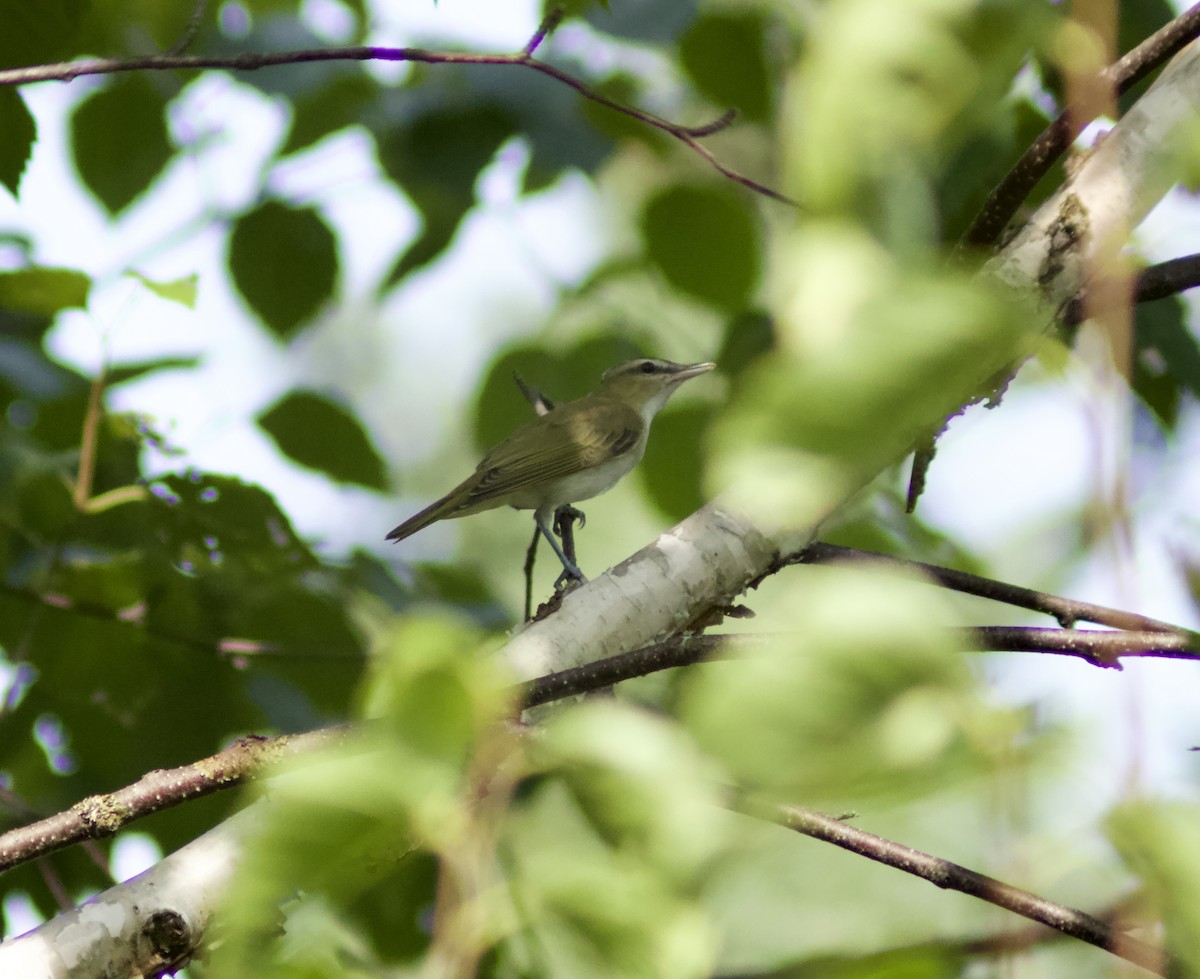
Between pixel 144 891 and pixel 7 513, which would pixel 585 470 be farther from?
pixel 144 891

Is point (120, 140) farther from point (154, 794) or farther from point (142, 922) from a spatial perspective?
point (142, 922)

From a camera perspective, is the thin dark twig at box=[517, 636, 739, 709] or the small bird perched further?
the small bird perched

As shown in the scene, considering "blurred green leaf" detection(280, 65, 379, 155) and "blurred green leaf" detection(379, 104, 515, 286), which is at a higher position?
"blurred green leaf" detection(280, 65, 379, 155)

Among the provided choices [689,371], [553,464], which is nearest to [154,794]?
[553,464]

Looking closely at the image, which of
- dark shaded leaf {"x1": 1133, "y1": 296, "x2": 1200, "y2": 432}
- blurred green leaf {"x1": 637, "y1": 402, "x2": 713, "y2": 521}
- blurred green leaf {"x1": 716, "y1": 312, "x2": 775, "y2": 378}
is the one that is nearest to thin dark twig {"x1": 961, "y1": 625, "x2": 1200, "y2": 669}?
dark shaded leaf {"x1": 1133, "y1": 296, "x2": 1200, "y2": 432}

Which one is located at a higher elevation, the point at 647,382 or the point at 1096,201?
the point at 1096,201

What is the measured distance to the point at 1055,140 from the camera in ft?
5.17

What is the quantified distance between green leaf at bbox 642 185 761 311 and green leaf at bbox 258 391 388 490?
82cm

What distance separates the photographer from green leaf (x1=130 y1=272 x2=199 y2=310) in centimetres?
229

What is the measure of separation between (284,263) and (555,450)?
6.64ft

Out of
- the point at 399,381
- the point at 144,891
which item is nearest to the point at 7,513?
the point at 144,891

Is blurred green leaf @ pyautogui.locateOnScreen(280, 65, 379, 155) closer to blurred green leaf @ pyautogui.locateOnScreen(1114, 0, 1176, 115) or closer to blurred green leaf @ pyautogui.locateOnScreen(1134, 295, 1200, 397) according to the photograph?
blurred green leaf @ pyautogui.locateOnScreen(1114, 0, 1176, 115)

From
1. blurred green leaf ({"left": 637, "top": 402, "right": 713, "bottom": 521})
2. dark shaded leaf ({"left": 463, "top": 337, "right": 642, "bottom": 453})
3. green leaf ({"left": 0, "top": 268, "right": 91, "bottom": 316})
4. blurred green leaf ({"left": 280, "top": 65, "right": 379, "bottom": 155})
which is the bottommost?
blurred green leaf ({"left": 637, "top": 402, "right": 713, "bottom": 521})

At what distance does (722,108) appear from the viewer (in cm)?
239
